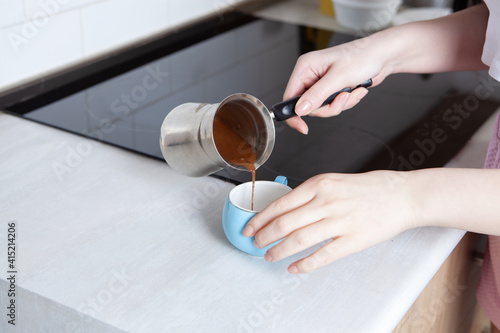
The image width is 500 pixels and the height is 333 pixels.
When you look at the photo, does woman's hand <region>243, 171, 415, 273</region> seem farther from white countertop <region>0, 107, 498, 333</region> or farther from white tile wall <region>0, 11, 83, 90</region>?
white tile wall <region>0, 11, 83, 90</region>

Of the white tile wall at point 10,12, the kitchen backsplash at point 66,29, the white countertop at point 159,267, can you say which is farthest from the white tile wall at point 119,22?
the white countertop at point 159,267

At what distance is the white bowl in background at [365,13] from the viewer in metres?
1.68

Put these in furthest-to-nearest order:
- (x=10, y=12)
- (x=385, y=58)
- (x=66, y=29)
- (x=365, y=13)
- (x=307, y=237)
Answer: (x=365, y=13) < (x=66, y=29) < (x=10, y=12) < (x=385, y=58) < (x=307, y=237)

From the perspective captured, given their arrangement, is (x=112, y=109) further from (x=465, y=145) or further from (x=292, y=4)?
(x=292, y=4)

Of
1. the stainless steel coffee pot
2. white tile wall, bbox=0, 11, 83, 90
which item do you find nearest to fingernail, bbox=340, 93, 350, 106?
the stainless steel coffee pot

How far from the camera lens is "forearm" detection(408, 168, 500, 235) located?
→ 76 cm

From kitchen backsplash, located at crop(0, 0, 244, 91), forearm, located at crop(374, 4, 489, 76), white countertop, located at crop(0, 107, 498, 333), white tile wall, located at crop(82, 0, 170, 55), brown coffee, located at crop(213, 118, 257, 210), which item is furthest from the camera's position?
white tile wall, located at crop(82, 0, 170, 55)

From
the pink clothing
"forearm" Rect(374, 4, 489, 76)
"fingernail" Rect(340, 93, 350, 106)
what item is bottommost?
the pink clothing

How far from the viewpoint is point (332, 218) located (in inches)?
28.2

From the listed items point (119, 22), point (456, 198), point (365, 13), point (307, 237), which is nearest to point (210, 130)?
point (307, 237)

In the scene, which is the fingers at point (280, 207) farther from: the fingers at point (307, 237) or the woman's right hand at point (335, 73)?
the woman's right hand at point (335, 73)

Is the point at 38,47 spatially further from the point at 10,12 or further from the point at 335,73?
the point at 335,73

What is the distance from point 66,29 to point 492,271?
91cm

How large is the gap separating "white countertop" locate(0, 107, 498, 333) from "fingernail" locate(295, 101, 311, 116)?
17cm
